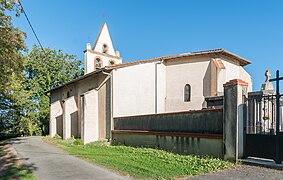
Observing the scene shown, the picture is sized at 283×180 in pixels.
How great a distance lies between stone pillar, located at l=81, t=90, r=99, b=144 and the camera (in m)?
14.8

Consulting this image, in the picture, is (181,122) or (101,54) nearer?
(181,122)

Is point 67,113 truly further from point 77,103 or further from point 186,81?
point 186,81

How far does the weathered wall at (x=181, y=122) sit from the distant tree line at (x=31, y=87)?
7226 mm

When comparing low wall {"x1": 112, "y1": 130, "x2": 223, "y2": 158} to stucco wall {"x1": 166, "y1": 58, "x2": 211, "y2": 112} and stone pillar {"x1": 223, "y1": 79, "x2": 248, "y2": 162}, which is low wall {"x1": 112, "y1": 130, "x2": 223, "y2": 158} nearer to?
stone pillar {"x1": 223, "y1": 79, "x2": 248, "y2": 162}

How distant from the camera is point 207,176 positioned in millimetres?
6367

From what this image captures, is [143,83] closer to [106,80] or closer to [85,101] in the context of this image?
→ [106,80]

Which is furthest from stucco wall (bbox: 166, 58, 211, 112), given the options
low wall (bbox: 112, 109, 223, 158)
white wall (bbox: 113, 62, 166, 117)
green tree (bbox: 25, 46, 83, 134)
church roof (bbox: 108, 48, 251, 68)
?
green tree (bbox: 25, 46, 83, 134)

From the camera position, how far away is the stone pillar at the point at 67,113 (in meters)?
18.4

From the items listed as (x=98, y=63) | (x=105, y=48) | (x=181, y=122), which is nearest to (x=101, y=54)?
(x=98, y=63)

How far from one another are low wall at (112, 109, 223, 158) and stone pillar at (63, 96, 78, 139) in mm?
6883

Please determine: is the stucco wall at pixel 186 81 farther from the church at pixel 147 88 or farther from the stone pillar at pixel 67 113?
the stone pillar at pixel 67 113

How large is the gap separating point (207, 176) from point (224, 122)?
92.6 inches

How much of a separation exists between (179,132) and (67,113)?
12.0m

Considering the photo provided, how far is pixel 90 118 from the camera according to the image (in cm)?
1519
